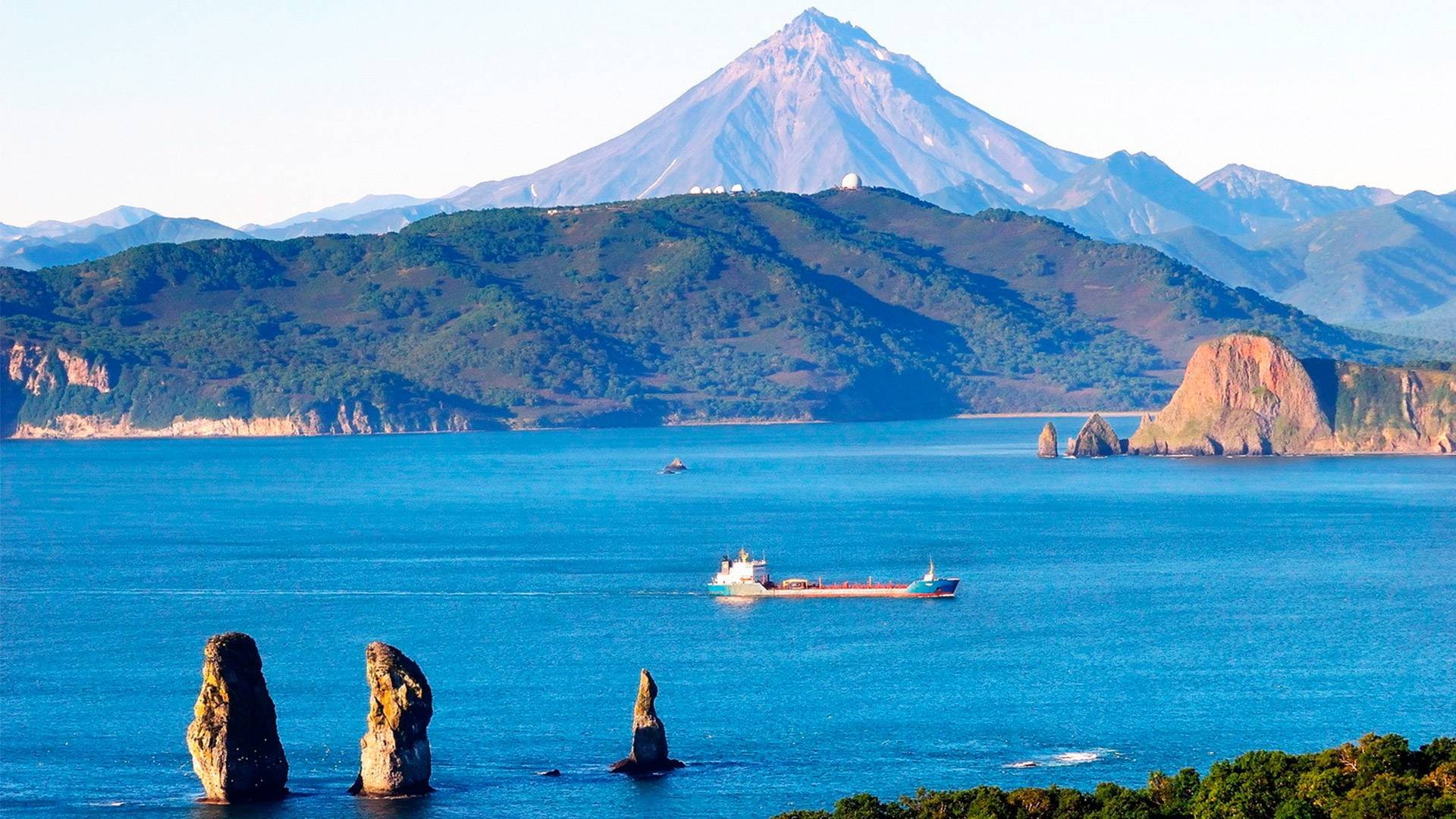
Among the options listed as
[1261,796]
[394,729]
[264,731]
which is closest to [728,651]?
[394,729]

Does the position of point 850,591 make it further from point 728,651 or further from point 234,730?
point 234,730

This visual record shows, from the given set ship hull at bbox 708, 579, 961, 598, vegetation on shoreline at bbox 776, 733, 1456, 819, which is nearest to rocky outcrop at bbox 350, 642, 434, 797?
vegetation on shoreline at bbox 776, 733, 1456, 819

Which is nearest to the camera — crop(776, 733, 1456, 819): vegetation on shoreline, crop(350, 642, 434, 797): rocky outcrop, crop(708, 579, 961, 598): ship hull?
crop(776, 733, 1456, 819): vegetation on shoreline

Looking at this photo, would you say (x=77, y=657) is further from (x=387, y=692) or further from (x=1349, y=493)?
(x=1349, y=493)

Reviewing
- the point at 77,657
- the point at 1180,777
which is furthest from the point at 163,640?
the point at 1180,777

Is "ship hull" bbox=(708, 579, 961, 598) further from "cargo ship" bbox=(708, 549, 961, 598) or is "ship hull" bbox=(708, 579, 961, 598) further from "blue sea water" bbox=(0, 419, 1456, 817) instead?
"blue sea water" bbox=(0, 419, 1456, 817)

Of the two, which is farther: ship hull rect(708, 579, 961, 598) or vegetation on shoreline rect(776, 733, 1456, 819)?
ship hull rect(708, 579, 961, 598)
